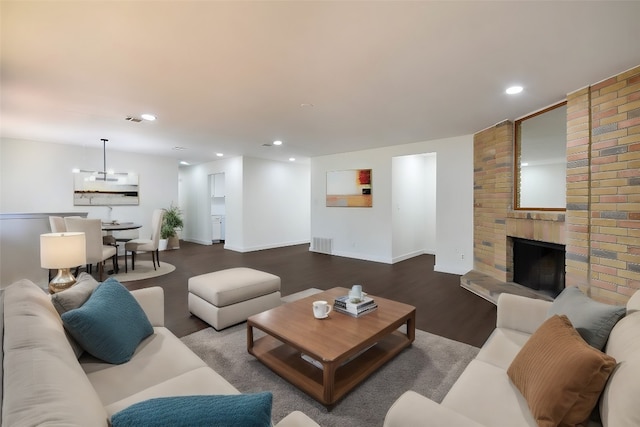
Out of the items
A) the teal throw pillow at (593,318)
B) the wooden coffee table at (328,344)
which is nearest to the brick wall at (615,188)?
the teal throw pillow at (593,318)

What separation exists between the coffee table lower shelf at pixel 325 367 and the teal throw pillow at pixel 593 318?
123 cm

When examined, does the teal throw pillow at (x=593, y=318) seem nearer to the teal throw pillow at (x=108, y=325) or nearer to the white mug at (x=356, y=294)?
the white mug at (x=356, y=294)

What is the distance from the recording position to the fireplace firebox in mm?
3584

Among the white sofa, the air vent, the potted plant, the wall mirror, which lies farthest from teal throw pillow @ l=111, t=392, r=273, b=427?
the potted plant

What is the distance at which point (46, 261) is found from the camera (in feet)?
6.84

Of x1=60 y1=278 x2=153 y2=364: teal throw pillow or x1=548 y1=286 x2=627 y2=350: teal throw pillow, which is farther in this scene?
x1=60 y1=278 x2=153 y2=364: teal throw pillow

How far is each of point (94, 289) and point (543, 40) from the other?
11.2 feet

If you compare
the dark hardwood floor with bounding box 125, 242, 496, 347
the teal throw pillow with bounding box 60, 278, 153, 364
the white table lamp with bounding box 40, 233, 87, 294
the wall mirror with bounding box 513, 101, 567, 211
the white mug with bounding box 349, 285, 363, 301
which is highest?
the wall mirror with bounding box 513, 101, 567, 211

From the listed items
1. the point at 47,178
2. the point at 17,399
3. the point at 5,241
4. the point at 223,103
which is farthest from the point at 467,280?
the point at 47,178

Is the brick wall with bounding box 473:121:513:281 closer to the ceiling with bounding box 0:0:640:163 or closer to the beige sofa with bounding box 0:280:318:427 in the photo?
the ceiling with bounding box 0:0:640:163

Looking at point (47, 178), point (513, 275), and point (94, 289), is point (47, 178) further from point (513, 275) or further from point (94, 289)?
point (513, 275)

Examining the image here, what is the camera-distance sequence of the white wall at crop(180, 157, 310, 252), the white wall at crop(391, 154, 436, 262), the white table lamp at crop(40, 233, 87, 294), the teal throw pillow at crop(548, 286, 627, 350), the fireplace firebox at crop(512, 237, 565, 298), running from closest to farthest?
the teal throw pillow at crop(548, 286, 627, 350), the white table lamp at crop(40, 233, 87, 294), the fireplace firebox at crop(512, 237, 565, 298), the white wall at crop(391, 154, 436, 262), the white wall at crop(180, 157, 310, 252)

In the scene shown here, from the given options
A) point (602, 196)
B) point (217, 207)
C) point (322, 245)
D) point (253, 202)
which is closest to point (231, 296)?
point (602, 196)

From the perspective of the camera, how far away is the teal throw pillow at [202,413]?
2.39 ft
